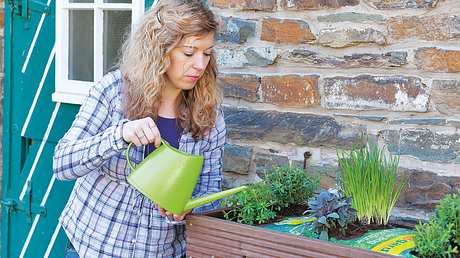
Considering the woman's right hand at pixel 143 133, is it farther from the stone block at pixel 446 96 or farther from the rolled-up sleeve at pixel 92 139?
the stone block at pixel 446 96

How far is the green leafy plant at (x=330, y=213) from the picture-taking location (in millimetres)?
2084

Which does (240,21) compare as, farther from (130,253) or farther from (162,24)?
(130,253)

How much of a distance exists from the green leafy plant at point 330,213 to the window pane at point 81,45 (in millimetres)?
1691

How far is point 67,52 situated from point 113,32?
290 millimetres

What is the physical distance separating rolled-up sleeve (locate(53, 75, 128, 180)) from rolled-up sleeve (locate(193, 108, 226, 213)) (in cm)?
36

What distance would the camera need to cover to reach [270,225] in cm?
222

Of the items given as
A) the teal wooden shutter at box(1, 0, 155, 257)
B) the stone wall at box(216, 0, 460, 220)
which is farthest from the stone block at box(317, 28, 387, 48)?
the teal wooden shutter at box(1, 0, 155, 257)

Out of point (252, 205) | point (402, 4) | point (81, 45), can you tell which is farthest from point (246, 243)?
point (81, 45)

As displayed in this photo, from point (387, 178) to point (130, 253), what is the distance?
835 mm

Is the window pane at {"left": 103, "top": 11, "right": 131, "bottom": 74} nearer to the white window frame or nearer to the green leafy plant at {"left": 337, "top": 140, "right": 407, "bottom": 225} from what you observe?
the white window frame

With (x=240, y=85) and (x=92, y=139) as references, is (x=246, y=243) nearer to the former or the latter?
(x=92, y=139)

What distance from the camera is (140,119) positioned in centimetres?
220

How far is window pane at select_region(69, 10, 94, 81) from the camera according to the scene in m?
3.48

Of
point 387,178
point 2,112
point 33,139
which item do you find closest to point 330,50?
point 387,178
